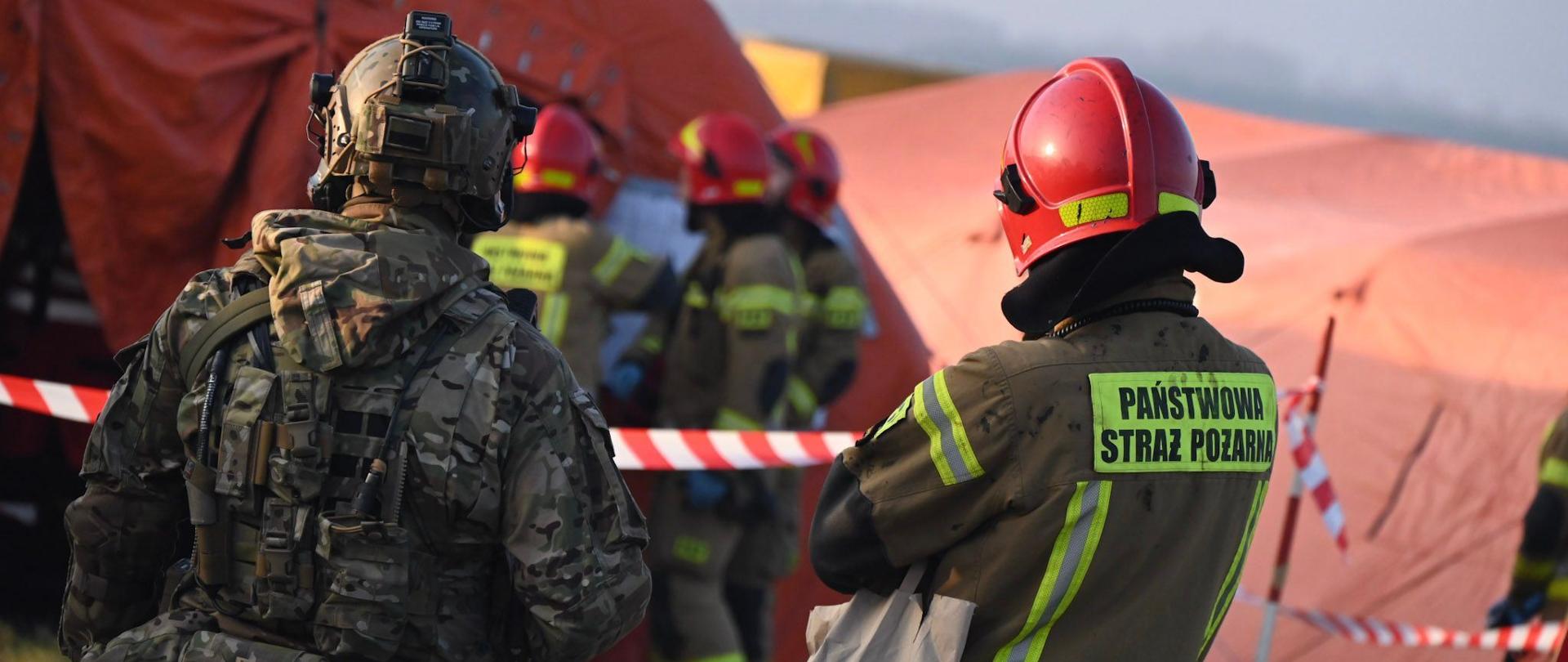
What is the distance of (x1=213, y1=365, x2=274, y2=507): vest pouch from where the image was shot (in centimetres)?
208

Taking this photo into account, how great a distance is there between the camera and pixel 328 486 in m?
2.10

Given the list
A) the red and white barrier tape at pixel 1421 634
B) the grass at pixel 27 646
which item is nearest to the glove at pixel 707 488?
the red and white barrier tape at pixel 1421 634

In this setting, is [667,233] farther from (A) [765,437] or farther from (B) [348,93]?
(B) [348,93]

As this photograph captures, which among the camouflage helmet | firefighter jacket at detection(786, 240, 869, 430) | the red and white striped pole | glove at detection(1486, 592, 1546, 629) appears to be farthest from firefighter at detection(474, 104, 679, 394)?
glove at detection(1486, 592, 1546, 629)

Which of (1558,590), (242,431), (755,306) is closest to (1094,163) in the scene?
(242,431)

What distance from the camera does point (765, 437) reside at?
459 cm

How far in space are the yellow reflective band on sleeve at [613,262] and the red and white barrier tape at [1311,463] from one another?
2.42 m

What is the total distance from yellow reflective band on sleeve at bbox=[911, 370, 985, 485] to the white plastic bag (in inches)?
6.8

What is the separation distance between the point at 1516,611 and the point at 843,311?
265 centimetres

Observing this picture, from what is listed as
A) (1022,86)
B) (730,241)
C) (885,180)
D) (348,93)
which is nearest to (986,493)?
(348,93)

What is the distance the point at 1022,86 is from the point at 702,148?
24.6 ft

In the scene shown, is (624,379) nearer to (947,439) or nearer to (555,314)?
(555,314)

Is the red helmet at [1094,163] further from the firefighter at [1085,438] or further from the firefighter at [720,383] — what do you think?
the firefighter at [720,383]

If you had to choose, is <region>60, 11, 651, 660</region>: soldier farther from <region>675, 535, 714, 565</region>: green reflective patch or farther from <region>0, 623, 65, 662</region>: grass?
<region>0, 623, 65, 662</region>: grass
